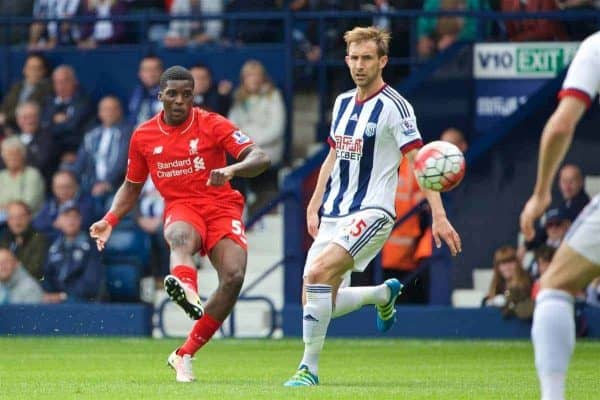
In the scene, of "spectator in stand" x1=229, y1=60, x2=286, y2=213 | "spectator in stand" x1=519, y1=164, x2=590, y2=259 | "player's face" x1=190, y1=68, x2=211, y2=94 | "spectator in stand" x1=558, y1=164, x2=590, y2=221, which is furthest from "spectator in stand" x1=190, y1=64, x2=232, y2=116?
"spectator in stand" x1=558, y1=164, x2=590, y2=221

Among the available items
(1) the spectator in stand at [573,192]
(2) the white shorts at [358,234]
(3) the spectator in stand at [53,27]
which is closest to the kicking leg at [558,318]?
(2) the white shorts at [358,234]

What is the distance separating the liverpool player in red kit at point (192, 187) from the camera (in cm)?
1143

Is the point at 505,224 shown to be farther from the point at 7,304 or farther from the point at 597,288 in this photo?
the point at 7,304

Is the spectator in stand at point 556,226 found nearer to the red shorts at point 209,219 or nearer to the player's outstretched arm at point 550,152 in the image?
the red shorts at point 209,219

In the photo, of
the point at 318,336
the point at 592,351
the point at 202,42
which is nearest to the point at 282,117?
the point at 202,42

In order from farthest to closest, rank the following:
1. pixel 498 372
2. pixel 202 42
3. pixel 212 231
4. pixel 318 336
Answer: pixel 202 42, pixel 498 372, pixel 212 231, pixel 318 336

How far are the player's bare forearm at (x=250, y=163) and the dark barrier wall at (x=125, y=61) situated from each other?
831cm

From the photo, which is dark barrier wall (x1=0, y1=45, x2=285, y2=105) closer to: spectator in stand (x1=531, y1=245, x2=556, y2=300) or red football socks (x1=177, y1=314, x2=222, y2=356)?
spectator in stand (x1=531, y1=245, x2=556, y2=300)

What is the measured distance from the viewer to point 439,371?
41.7ft

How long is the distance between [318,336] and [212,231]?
49.6 inches

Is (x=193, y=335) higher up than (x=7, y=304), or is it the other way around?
(x=193, y=335)

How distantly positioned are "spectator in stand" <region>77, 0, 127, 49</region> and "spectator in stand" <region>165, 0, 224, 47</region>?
24.2 inches

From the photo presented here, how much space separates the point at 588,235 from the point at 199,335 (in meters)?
4.33

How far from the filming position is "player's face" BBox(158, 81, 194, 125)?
1165cm
